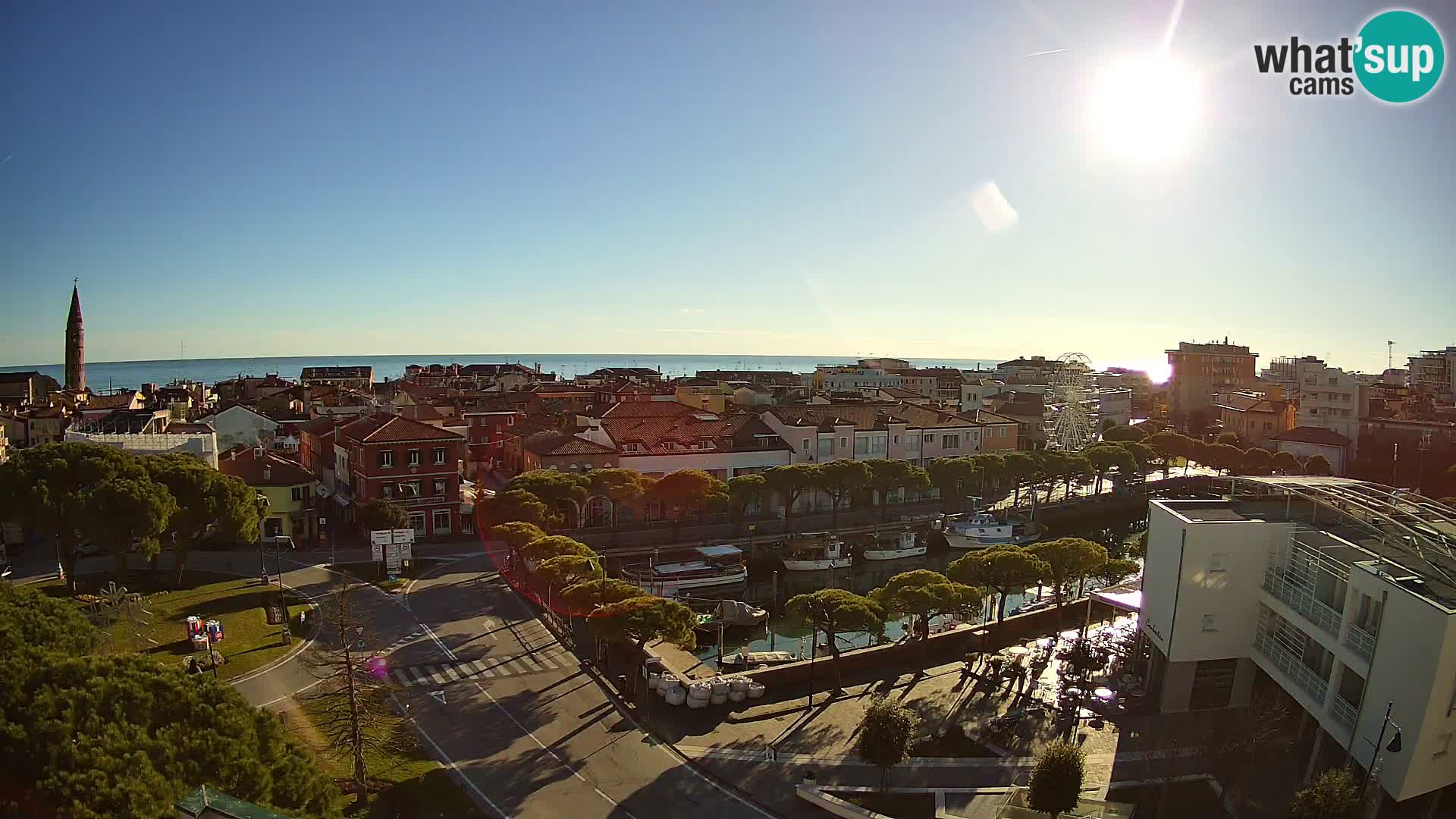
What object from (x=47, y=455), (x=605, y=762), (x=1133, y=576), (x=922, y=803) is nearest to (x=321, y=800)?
(x=605, y=762)

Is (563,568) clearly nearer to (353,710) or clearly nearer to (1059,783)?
(353,710)

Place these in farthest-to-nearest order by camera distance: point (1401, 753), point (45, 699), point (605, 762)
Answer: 1. point (605, 762)
2. point (1401, 753)
3. point (45, 699)

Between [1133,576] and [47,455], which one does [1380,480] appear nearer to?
[1133,576]

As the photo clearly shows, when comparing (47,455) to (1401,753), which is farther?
(47,455)

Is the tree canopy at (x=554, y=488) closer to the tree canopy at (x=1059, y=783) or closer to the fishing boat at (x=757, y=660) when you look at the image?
the fishing boat at (x=757, y=660)

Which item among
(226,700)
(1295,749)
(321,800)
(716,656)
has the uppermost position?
(226,700)
